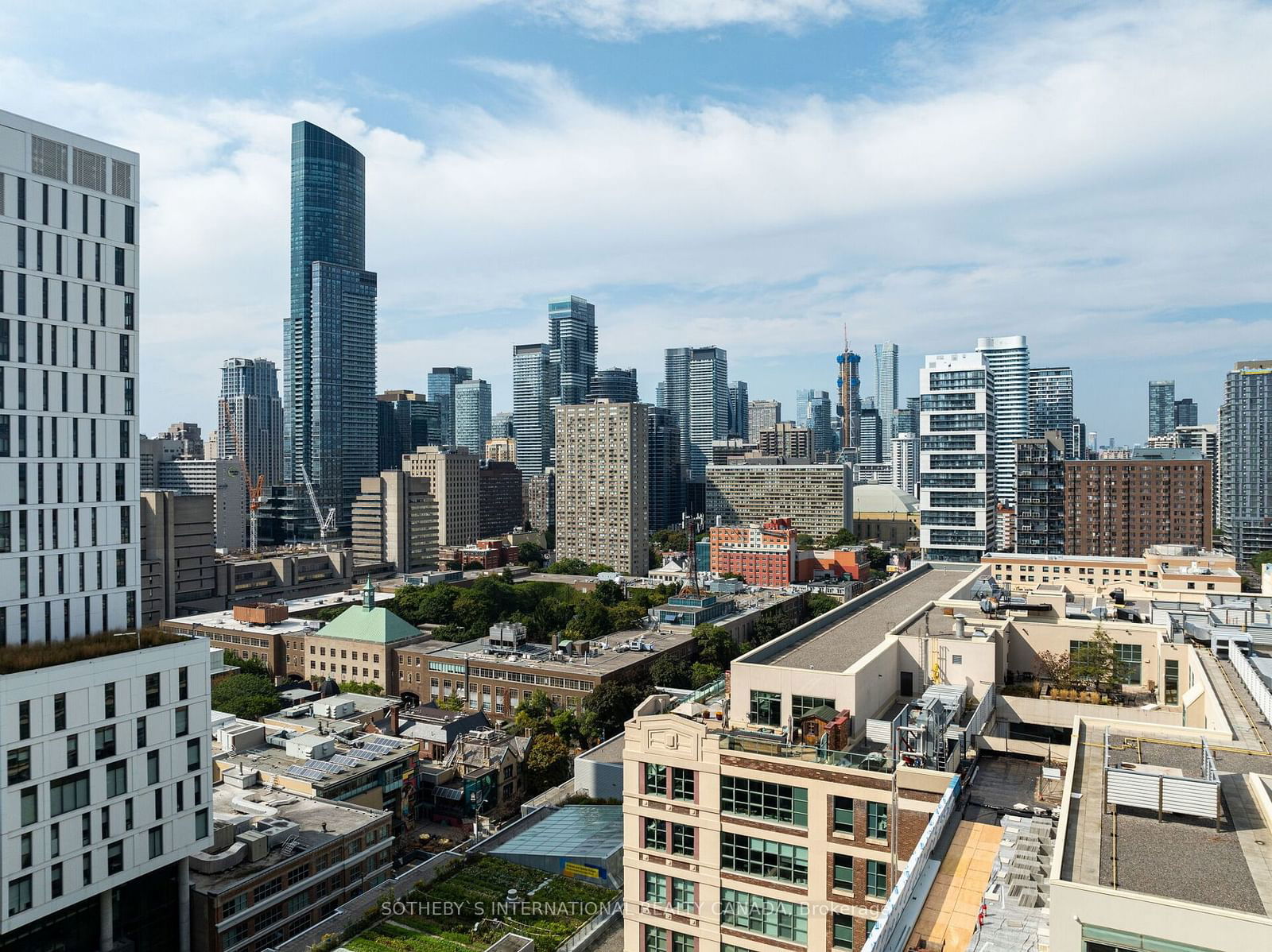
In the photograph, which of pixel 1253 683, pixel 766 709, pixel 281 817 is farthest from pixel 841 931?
pixel 281 817

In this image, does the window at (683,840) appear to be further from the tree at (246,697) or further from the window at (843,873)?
the tree at (246,697)

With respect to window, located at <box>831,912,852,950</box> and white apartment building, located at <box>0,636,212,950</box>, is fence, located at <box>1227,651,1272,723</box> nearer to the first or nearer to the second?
window, located at <box>831,912,852,950</box>

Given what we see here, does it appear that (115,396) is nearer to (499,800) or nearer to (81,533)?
(81,533)

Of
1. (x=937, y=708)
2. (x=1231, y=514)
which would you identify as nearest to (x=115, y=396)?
(x=937, y=708)

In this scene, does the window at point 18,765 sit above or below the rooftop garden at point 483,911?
above

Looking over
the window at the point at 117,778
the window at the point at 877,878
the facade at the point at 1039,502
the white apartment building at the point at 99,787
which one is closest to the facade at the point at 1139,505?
the facade at the point at 1039,502

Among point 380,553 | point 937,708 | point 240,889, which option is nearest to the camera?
point 937,708
